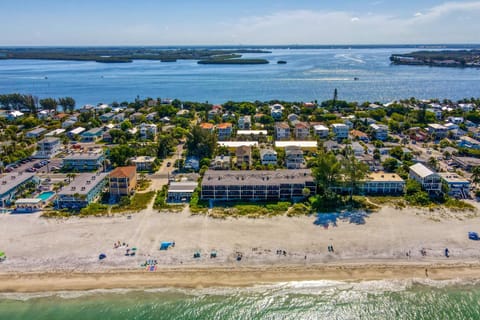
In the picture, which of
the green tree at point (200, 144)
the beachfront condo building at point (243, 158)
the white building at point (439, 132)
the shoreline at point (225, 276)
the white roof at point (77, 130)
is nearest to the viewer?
the shoreline at point (225, 276)

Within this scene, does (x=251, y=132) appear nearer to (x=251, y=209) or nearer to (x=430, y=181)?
(x=251, y=209)

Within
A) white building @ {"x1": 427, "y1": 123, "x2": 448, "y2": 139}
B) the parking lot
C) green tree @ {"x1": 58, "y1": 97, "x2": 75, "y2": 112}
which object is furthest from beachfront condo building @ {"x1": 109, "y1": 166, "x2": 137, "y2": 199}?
green tree @ {"x1": 58, "y1": 97, "x2": 75, "y2": 112}

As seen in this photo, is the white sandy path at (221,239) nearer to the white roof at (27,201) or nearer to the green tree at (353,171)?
the white roof at (27,201)

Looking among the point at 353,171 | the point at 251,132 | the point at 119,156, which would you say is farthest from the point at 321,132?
the point at 119,156

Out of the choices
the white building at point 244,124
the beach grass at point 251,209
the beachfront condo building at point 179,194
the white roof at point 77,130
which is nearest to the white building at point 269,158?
the beach grass at point 251,209

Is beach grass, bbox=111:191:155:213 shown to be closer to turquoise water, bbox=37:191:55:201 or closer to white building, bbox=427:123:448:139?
turquoise water, bbox=37:191:55:201

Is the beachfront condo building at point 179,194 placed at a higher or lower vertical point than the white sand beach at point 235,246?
higher

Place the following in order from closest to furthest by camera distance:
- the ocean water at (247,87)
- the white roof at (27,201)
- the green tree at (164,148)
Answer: the white roof at (27,201) → the green tree at (164,148) → the ocean water at (247,87)

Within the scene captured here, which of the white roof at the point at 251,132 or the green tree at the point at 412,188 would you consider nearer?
the green tree at the point at 412,188
